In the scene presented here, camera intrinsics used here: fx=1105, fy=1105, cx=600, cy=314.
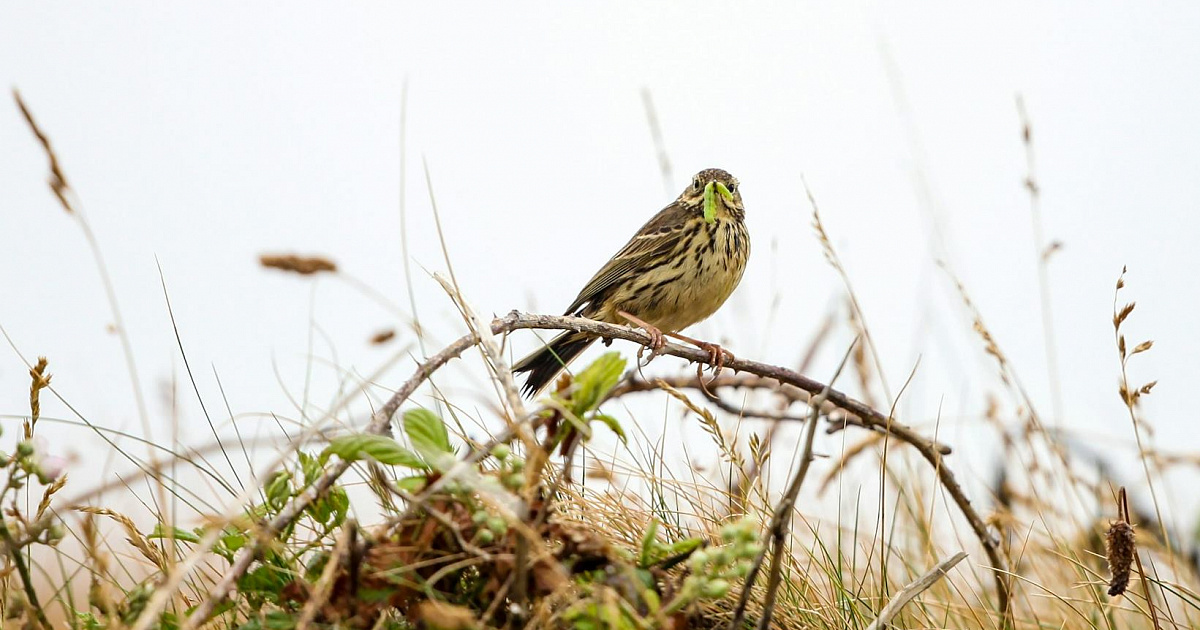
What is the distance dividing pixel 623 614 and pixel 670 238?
4.06 meters

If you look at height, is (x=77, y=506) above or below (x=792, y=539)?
below

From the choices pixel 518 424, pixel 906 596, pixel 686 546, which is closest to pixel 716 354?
pixel 906 596

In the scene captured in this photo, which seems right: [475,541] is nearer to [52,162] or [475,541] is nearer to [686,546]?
[686,546]

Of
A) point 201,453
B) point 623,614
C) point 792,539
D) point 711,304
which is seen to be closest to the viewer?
point 623,614

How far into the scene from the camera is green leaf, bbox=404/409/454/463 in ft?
5.98

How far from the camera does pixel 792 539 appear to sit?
286 cm

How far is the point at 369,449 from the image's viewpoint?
5.78 feet

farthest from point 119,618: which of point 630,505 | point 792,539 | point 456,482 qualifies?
point 792,539

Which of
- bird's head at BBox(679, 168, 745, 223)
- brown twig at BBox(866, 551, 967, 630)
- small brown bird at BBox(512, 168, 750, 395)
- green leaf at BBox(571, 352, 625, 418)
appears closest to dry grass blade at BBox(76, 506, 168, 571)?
green leaf at BBox(571, 352, 625, 418)

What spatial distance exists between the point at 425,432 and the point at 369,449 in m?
0.11

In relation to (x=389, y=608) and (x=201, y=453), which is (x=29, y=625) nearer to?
(x=389, y=608)


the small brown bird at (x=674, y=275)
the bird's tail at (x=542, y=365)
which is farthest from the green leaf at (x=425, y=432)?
the small brown bird at (x=674, y=275)

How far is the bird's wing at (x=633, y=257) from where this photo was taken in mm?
5477

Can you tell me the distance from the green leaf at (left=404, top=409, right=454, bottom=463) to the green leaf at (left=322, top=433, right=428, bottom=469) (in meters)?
0.04
